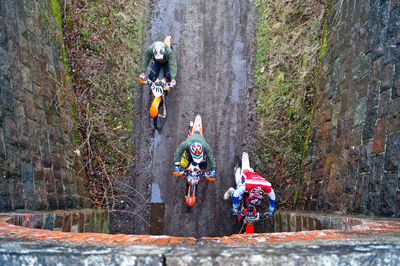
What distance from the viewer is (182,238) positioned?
2363 mm

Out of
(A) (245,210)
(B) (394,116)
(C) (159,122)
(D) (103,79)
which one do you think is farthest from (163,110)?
(B) (394,116)

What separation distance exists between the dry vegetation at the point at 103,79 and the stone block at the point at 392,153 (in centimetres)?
460

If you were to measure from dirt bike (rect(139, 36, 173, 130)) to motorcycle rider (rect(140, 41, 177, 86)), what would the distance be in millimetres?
88

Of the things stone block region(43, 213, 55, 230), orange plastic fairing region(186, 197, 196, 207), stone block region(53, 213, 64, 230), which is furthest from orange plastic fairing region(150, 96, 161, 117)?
stone block region(43, 213, 55, 230)

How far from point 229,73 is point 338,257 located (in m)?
5.09

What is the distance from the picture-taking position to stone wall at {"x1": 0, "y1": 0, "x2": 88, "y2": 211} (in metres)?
3.49

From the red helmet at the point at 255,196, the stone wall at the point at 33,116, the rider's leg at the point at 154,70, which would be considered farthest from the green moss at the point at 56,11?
the red helmet at the point at 255,196

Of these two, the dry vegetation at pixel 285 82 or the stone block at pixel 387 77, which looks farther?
the dry vegetation at pixel 285 82

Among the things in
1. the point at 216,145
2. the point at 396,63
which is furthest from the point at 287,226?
the point at 396,63

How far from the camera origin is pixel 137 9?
6.34m

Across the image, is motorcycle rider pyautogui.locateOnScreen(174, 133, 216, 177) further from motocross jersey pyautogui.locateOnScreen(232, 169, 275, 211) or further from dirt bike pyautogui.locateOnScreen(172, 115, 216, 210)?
motocross jersey pyautogui.locateOnScreen(232, 169, 275, 211)

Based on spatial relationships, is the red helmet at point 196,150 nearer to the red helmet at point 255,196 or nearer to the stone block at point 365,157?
the red helmet at point 255,196

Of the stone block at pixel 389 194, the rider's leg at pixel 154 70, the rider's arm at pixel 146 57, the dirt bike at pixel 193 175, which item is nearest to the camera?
the stone block at pixel 389 194

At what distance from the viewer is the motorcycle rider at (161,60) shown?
512cm
